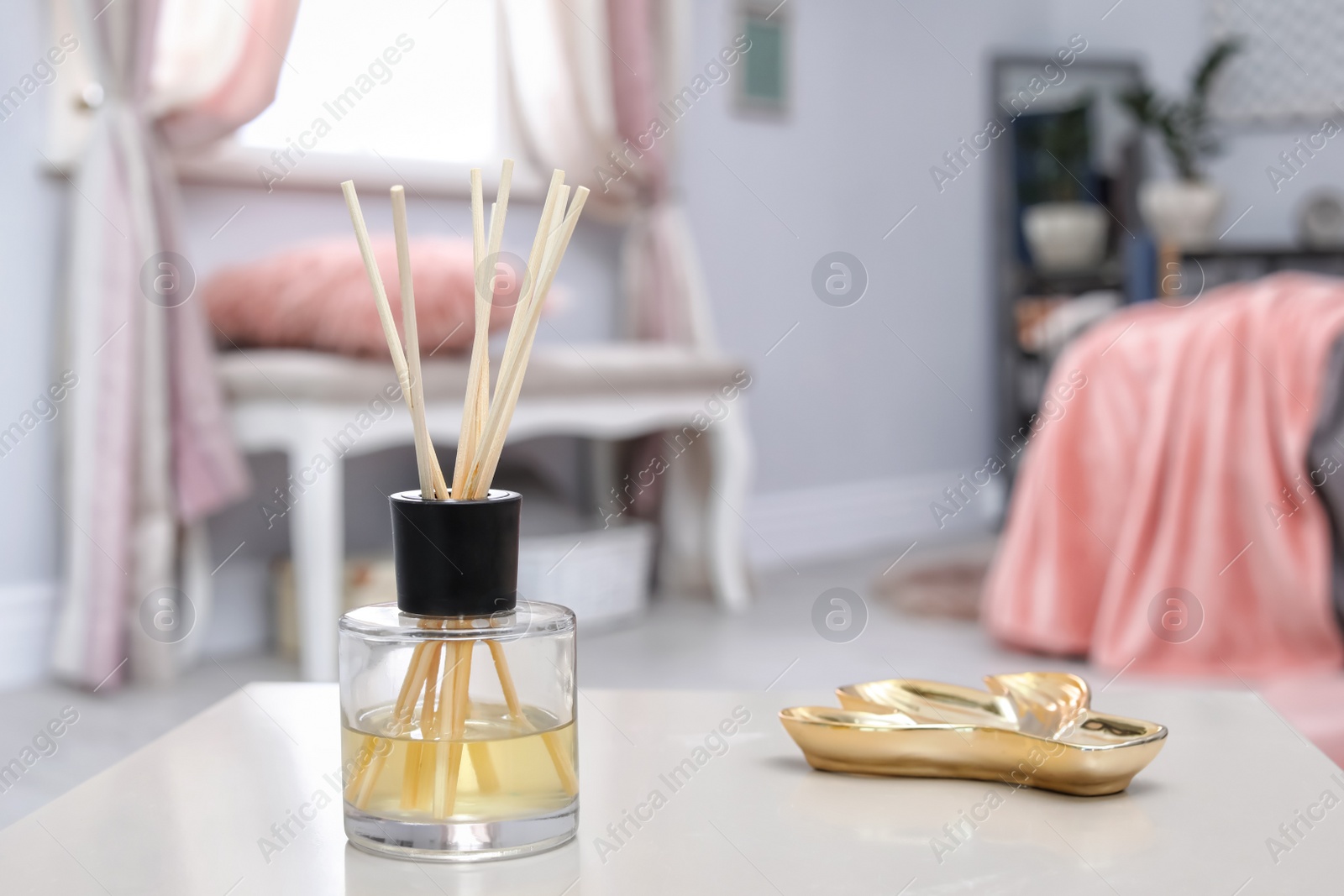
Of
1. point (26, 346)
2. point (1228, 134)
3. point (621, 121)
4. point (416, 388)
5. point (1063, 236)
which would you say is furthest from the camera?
point (1228, 134)

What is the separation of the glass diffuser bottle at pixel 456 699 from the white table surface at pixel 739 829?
0.02 metres

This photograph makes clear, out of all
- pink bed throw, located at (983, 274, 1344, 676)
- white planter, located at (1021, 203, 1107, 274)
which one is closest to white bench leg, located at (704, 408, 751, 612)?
pink bed throw, located at (983, 274, 1344, 676)

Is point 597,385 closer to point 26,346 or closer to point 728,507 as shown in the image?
point 728,507

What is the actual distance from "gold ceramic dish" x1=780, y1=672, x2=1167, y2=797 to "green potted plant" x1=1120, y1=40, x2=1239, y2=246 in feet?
13.1

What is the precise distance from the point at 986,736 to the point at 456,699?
281 millimetres

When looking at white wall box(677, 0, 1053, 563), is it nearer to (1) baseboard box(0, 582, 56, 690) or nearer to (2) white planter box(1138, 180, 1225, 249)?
(2) white planter box(1138, 180, 1225, 249)

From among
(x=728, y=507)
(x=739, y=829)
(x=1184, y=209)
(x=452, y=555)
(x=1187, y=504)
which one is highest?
(x=1184, y=209)

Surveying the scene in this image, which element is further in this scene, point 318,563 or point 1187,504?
point 1187,504

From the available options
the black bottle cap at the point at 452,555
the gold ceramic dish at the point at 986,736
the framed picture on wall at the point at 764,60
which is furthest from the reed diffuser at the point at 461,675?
the framed picture on wall at the point at 764,60

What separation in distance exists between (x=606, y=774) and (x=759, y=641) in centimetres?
211

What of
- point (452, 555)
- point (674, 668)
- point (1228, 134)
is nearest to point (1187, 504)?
point (674, 668)

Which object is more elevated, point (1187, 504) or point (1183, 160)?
point (1183, 160)

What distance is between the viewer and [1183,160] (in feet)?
14.9

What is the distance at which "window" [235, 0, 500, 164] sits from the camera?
2816 millimetres
